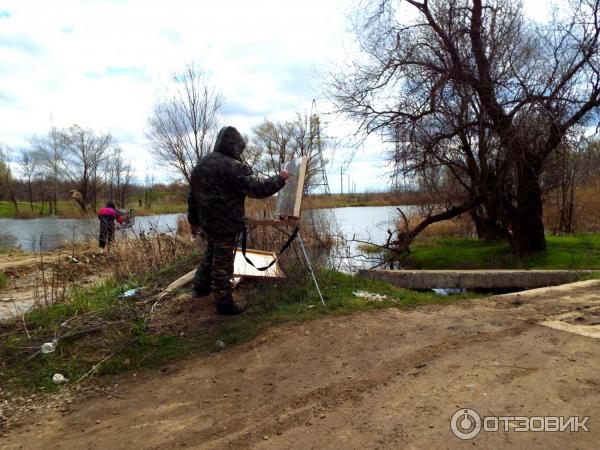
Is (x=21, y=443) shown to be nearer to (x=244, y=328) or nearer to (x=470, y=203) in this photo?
(x=244, y=328)

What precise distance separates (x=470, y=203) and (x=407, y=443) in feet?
38.7

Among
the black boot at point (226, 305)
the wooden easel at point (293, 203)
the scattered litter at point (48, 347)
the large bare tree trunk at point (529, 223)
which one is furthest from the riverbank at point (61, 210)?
the scattered litter at point (48, 347)

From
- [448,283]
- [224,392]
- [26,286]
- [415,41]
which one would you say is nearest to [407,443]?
[224,392]

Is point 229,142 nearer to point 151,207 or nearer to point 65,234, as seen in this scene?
point 65,234

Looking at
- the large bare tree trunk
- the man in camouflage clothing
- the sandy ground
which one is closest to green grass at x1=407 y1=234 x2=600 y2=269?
the large bare tree trunk

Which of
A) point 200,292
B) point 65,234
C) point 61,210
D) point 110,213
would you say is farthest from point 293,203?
point 61,210

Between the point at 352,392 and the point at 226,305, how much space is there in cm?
232

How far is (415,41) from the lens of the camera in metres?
12.2

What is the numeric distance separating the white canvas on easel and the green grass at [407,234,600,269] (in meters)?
7.91

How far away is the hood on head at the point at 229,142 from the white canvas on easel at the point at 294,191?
32.3 inches

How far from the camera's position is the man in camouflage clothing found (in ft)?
17.4

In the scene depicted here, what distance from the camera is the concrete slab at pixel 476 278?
998 centimetres

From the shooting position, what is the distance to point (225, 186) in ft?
17.7

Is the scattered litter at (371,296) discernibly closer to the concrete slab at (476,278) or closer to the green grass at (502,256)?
the concrete slab at (476,278)
